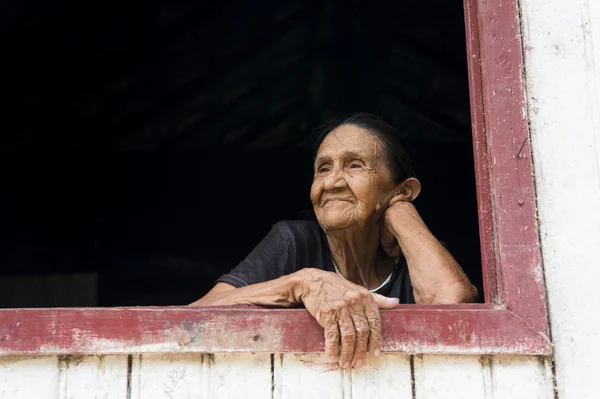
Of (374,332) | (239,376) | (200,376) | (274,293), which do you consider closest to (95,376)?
(200,376)

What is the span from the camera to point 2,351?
196 cm

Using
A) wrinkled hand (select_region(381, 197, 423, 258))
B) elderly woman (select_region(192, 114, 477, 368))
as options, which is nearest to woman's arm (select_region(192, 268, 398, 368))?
elderly woman (select_region(192, 114, 477, 368))

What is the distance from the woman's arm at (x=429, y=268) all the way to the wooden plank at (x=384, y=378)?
481mm

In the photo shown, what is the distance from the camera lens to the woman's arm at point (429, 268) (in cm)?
238

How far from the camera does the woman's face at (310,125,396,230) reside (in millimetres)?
2777

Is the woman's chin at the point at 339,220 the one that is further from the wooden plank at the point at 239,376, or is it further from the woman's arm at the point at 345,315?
the wooden plank at the point at 239,376

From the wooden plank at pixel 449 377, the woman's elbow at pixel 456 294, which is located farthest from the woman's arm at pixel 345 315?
the woman's elbow at pixel 456 294

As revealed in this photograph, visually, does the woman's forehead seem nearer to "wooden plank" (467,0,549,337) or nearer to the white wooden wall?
"wooden plank" (467,0,549,337)

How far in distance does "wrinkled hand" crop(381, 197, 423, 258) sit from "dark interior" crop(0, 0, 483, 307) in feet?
5.01

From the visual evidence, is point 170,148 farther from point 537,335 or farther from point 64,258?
point 537,335

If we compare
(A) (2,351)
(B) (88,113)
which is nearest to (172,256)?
(B) (88,113)

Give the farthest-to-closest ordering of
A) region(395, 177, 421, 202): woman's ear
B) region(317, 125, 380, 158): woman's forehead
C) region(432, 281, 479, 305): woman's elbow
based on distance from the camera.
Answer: region(395, 177, 421, 202): woman's ear
region(317, 125, 380, 158): woman's forehead
region(432, 281, 479, 305): woman's elbow

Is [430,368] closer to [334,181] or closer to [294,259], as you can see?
[334,181]

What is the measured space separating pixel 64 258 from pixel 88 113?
152 cm
